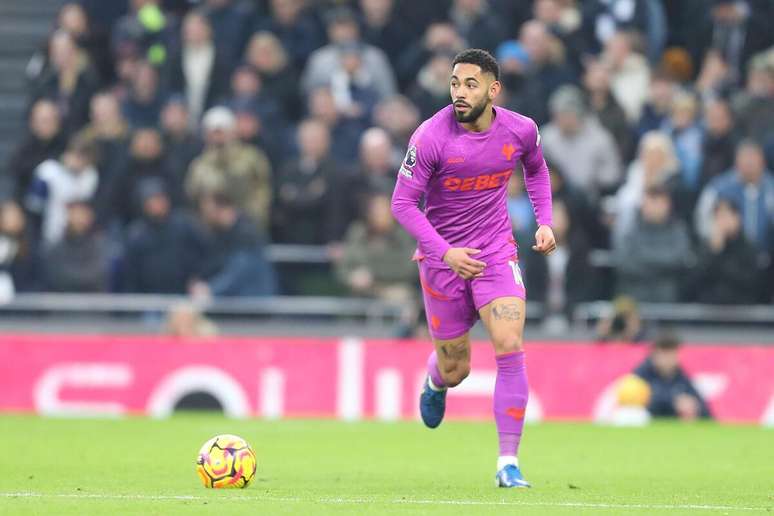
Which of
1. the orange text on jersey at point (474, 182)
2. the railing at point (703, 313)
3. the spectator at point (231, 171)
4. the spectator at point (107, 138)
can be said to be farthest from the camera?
the spectator at point (107, 138)

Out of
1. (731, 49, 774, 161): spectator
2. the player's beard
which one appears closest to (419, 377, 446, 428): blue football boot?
the player's beard

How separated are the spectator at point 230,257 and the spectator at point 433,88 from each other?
2.72 meters

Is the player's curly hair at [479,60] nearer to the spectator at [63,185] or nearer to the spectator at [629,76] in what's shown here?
the spectator at [629,76]

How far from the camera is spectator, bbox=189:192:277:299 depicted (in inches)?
Result: 797

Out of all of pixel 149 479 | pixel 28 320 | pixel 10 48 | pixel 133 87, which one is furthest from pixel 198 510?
pixel 10 48

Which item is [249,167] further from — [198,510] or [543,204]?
[198,510]

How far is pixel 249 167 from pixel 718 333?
5892 millimetres

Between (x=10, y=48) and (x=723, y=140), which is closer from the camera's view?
(x=723, y=140)

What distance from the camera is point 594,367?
19.7 m

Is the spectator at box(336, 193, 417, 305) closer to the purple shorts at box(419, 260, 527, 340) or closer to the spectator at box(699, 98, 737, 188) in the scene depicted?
the spectator at box(699, 98, 737, 188)

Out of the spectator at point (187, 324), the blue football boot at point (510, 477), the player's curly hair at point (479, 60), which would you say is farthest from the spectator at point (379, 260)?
the blue football boot at point (510, 477)

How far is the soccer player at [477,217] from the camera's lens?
10.6 metres

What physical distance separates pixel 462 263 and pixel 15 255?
454 inches

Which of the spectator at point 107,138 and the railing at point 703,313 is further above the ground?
the spectator at point 107,138
